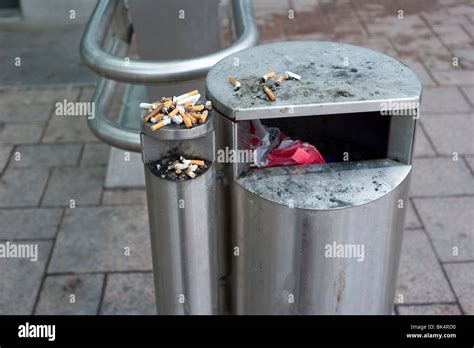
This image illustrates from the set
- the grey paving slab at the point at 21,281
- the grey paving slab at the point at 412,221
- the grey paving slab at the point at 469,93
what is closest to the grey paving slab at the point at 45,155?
the grey paving slab at the point at 21,281

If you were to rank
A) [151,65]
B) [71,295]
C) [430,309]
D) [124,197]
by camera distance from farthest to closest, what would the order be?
[124,197]
[71,295]
[430,309]
[151,65]

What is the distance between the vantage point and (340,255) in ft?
5.31

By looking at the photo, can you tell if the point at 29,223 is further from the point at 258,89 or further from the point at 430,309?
the point at 258,89

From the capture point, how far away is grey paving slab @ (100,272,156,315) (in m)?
2.82

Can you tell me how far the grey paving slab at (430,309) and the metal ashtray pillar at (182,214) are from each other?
1397 mm

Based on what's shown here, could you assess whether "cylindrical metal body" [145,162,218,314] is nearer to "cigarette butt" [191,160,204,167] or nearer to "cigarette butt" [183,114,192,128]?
"cigarette butt" [191,160,204,167]

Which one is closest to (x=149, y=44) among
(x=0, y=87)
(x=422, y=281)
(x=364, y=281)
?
(x=364, y=281)

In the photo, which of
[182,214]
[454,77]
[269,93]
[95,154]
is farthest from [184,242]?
[454,77]

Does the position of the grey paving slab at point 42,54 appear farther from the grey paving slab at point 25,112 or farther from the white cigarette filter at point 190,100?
the white cigarette filter at point 190,100

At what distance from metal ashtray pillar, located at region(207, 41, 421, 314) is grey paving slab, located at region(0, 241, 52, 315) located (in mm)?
1448

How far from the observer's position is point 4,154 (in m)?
3.90

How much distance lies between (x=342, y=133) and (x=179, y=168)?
60 centimetres

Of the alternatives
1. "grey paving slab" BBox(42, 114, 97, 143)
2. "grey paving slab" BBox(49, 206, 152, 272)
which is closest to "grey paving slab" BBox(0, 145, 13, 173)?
"grey paving slab" BBox(42, 114, 97, 143)
